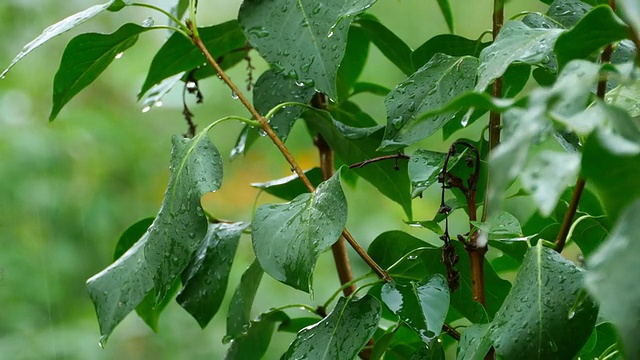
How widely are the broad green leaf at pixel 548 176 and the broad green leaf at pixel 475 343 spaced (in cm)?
Answer: 19

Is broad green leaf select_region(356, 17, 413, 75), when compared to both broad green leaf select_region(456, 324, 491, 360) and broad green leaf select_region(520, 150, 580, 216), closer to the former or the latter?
broad green leaf select_region(456, 324, 491, 360)

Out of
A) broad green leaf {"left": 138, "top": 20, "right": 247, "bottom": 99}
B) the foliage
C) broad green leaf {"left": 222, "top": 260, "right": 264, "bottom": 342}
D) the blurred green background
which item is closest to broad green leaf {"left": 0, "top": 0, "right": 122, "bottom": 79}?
the foliage

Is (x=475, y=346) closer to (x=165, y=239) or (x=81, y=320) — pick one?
(x=165, y=239)

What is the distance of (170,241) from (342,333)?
12 cm

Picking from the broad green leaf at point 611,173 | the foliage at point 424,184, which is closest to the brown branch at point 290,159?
the foliage at point 424,184

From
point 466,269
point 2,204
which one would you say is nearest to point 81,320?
point 2,204

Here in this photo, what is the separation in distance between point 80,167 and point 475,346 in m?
1.58

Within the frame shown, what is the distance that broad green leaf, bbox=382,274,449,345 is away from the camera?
0.45 meters

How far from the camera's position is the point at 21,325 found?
1.70m

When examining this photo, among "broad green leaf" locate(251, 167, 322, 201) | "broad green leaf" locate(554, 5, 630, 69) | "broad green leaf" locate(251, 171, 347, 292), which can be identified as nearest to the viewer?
"broad green leaf" locate(554, 5, 630, 69)

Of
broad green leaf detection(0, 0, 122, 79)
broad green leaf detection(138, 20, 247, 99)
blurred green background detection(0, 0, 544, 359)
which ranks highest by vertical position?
broad green leaf detection(0, 0, 122, 79)

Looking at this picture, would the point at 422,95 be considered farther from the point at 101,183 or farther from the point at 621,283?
the point at 101,183

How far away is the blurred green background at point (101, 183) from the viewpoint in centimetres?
171

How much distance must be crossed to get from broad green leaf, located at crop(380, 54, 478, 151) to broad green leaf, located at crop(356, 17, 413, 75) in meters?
0.15
